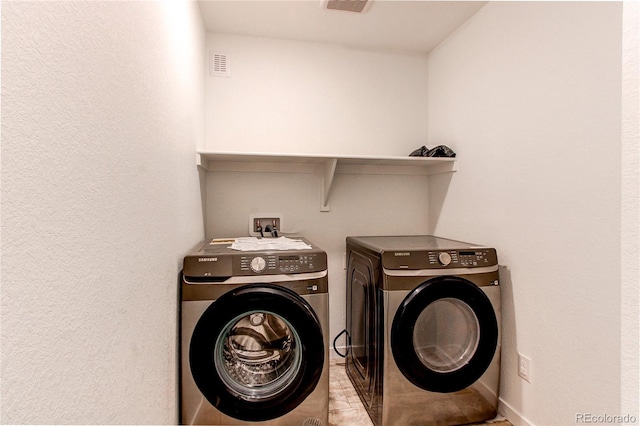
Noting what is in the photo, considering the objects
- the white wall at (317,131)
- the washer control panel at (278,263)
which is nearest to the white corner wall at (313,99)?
the white wall at (317,131)

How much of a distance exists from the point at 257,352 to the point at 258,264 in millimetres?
462

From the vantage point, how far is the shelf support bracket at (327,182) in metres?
2.17

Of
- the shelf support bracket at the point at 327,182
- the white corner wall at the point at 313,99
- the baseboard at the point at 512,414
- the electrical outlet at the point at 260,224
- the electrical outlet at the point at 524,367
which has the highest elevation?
the white corner wall at the point at 313,99

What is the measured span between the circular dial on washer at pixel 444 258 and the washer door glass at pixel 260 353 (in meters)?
0.81

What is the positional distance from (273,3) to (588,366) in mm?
2395

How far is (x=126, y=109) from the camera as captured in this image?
33.2 inches

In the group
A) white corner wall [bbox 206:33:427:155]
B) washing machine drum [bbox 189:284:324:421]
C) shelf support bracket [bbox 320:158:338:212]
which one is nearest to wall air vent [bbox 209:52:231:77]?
white corner wall [bbox 206:33:427:155]

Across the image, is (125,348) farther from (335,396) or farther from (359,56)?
(359,56)

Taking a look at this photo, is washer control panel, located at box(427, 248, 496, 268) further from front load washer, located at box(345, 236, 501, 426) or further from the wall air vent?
the wall air vent

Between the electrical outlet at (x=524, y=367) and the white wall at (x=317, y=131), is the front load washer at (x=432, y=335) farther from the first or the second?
the white wall at (x=317, y=131)

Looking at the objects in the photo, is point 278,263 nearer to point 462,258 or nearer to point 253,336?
point 253,336

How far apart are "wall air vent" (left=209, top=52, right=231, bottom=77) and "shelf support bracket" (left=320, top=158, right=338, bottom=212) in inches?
37.8

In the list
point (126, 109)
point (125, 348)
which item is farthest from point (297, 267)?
point (126, 109)

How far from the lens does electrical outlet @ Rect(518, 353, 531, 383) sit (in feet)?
5.25
